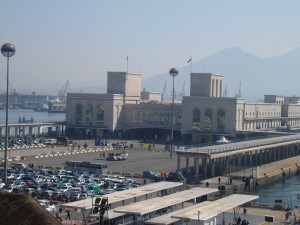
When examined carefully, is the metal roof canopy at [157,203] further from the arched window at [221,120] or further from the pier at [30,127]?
the pier at [30,127]

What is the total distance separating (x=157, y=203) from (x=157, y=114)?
35651mm

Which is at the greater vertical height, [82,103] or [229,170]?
[82,103]

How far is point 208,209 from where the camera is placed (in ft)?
55.4

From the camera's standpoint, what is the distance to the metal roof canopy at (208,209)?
1579cm

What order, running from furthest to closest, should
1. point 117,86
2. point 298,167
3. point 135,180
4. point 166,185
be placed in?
point 117,86 < point 298,167 < point 135,180 < point 166,185

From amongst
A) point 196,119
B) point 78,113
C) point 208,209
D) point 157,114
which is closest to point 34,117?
point 78,113

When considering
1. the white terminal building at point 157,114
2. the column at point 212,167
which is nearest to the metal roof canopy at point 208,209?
the column at point 212,167

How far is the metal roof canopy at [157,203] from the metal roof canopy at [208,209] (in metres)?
0.67

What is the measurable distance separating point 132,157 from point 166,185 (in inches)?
676

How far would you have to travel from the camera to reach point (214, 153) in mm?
30438

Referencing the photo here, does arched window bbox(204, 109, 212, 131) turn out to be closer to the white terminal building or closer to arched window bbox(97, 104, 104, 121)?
the white terminal building

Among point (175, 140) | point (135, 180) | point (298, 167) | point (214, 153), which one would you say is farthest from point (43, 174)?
point (175, 140)

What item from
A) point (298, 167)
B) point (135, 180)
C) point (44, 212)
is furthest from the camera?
point (298, 167)

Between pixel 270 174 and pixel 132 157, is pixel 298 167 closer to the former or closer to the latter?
pixel 270 174
